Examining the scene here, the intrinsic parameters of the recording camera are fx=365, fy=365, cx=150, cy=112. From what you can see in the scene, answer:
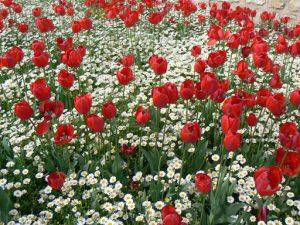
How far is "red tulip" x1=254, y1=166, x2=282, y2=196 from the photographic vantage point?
1.74 meters

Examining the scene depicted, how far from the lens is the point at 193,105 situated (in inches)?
149

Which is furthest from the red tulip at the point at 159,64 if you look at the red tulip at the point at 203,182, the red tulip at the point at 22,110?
the red tulip at the point at 203,182

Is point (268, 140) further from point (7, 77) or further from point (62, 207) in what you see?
point (7, 77)

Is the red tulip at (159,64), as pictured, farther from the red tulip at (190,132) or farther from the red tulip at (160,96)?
the red tulip at (190,132)

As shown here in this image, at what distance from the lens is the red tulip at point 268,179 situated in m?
1.74

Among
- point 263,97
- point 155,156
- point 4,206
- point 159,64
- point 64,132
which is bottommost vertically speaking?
point 4,206

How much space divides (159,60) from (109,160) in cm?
89

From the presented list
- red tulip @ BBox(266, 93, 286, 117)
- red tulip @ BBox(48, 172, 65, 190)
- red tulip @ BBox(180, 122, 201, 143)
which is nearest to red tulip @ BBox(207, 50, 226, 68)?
red tulip @ BBox(266, 93, 286, 117)

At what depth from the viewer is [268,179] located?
69.5 inches

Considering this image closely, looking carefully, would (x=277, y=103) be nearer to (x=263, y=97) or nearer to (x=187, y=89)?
(x=263, y=97)

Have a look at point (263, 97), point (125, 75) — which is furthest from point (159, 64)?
point (263, 97)

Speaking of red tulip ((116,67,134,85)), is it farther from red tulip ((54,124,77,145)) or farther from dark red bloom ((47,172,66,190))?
dark red bloom ((47,172,66,190))

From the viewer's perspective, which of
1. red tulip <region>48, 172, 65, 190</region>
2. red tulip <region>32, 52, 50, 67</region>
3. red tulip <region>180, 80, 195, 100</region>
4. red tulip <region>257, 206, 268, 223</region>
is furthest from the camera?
red tulip <region>32, 52, 50, 67</region>

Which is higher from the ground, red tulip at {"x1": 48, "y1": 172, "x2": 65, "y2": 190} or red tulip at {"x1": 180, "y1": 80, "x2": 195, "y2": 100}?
red tulip at {"x1": 180, "y1": 80, "x2": 195, "y2": 100}
